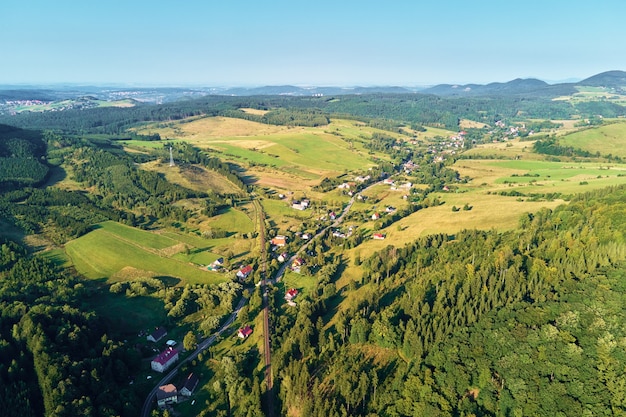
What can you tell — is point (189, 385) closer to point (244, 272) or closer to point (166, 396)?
point (166, 396)

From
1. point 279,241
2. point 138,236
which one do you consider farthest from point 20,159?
point 279,241

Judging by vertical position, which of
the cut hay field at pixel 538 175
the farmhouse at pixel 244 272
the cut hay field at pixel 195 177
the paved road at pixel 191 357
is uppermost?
the cut hay field at pixel 538 175

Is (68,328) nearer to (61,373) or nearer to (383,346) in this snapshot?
(61,373)

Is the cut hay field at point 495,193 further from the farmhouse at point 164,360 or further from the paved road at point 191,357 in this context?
the farmhouse at point 164,360

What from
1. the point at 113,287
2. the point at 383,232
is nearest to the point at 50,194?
the point at 113,287

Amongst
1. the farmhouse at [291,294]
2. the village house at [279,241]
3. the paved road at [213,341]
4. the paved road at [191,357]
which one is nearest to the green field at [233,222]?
the village house at [279,241]

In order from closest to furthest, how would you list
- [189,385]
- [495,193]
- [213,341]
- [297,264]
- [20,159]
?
[189,385], [213,341], [297,264], [495,193], [20,159]
